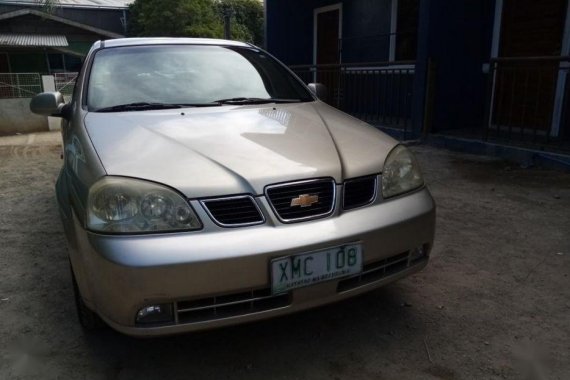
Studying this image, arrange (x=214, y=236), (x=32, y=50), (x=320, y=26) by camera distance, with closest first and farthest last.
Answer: (x=214, y=236) → (x=320, y=26) → (x=32, y=50)

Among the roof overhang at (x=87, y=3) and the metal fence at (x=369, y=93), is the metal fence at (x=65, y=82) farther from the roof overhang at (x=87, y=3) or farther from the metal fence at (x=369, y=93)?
the roof overhang at (x=87, y=3)

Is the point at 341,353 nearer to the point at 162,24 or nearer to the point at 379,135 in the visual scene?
the point at 379,135

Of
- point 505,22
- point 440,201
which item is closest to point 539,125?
point 505,22

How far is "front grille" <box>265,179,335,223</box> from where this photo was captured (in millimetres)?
1938

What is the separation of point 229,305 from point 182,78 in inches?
65.5

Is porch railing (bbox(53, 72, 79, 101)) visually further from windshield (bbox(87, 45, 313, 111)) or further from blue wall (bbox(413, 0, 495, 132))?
windshield (bbox(87, 45, 313, 111))

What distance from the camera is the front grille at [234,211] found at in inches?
73.0

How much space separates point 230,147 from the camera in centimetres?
215

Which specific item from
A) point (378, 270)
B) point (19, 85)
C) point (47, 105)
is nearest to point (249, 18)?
point (19, 85)

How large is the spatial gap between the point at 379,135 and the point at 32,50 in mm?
23252

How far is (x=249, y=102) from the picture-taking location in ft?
9.66

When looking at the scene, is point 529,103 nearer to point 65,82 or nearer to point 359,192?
point 359,192

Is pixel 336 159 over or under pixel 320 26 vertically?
under

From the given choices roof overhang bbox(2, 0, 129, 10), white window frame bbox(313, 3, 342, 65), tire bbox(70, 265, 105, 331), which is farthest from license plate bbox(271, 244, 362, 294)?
roof overhang bbox(2, 0, 129, 10)
